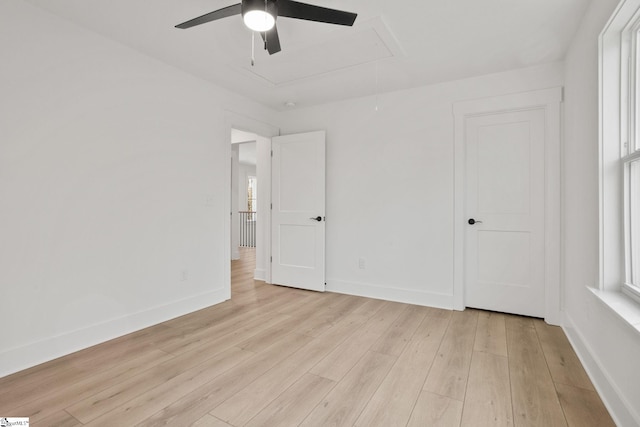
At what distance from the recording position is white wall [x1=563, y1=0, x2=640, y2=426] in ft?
5.05

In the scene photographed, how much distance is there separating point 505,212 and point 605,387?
1741 mm

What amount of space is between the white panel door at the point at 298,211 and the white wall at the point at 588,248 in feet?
8.22

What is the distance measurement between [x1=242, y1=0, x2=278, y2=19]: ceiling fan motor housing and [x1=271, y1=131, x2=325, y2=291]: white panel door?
7.76ft

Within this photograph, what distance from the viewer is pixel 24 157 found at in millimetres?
2104

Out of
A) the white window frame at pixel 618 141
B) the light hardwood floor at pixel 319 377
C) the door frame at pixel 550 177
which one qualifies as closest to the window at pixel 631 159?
the white window frame at pixel 618 141

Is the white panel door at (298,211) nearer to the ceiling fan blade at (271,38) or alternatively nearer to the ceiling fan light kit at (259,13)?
the ceiling fan blade at (271,38)

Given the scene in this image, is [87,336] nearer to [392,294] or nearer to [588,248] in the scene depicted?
[392,294]

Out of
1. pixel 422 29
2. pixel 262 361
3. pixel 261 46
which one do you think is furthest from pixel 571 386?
pixel 261 46

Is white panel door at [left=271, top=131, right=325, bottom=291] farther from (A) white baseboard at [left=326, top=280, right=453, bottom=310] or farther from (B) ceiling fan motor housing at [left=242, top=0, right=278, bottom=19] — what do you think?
(B) ceiling fan motor housing at [left=242, top=0, right=278, bottom=19]

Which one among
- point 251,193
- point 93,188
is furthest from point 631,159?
point 251,193

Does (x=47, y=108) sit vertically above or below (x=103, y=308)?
above

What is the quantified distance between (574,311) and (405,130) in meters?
2.32

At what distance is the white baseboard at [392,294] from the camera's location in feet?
11.1

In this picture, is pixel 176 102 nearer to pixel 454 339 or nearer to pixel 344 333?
pixel 344 333
